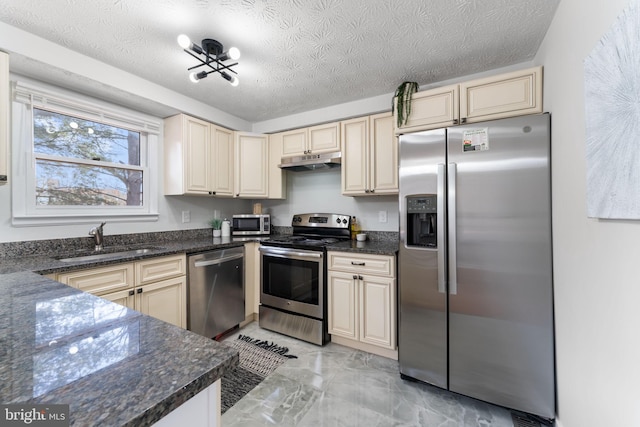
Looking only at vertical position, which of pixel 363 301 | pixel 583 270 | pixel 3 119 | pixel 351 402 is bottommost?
pixel 351 402

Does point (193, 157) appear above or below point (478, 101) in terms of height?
below

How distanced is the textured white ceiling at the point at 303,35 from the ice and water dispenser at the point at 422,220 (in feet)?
3.62

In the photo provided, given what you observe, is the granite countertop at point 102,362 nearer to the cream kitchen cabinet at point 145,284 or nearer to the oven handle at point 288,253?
the cream kitchen cabinet at point 145,284

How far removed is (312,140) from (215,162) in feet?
3.72

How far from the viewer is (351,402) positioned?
179 centimetres

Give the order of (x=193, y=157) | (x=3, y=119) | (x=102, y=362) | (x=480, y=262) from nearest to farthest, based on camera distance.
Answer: (x=102, y=362), (x=3, y=119), (x=480, y=262), (x=193, y=157)

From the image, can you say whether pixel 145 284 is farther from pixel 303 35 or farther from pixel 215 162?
pixel 303 35

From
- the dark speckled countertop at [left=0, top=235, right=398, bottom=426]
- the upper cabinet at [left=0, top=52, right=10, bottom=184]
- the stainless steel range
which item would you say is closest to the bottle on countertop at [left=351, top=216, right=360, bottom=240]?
the stainless steel range

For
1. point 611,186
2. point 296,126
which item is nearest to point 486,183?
point 611,186

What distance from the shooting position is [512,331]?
5.46 feet

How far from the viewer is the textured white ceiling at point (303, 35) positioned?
154cm

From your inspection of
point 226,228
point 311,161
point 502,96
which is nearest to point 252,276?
point 226,228

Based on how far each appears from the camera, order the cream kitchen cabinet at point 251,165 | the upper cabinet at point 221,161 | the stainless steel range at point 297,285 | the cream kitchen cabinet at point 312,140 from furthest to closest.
Result: the cream kitchen cabinet at point 251,165
the upper cabinet at point 221,161
the cream kitchen cabinet at point 312,140
the stainless steel range at point 297,285

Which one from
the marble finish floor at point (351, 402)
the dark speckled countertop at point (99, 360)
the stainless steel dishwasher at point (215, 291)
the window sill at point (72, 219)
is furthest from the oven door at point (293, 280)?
the dark speckled countertop at point (99, 360)
